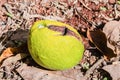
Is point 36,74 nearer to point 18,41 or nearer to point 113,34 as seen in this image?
point 18,41

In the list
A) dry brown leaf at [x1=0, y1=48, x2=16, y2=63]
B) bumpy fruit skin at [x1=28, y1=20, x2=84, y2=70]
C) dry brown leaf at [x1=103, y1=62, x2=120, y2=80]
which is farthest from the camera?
dry brown leaf at [x1=0, y1=48, x2=16, y2=63]

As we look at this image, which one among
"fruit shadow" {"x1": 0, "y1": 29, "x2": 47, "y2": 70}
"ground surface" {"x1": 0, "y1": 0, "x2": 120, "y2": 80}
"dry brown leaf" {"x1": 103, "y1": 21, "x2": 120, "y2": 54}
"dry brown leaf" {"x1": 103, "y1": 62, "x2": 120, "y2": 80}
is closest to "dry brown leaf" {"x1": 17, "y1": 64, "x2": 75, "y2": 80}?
"ground surface" {"x1": 0, "y1": 0, "x2": 120, "y2": 80}

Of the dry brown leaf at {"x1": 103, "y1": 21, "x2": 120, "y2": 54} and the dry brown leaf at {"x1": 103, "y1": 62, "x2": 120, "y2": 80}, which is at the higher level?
the dry brown leaf at {"x1": 103, "y1": 21, "x2": 120, "y2": 54}

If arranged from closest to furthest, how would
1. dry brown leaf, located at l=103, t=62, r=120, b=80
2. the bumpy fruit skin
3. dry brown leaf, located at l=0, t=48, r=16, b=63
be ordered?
the bumpy fruit skin → dry brown leaf, located at l=103, t=62, r=120, b=80 → dry brown leaf, located at l=0, t=48, r=16, b=63

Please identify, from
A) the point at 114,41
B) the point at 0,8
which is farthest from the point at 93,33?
the point at 0,8

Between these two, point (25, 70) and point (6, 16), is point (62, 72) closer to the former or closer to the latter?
point (25, 70)

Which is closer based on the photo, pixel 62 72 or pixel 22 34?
pixel 62 72

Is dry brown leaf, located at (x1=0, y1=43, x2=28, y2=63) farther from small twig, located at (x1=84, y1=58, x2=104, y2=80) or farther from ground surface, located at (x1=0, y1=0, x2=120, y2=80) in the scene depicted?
small twig, located at (x1=84, y1=58, x2=104, y2=80)

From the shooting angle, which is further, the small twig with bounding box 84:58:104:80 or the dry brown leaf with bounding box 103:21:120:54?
the dry brown leaf with bounding box 103:21:120:54
